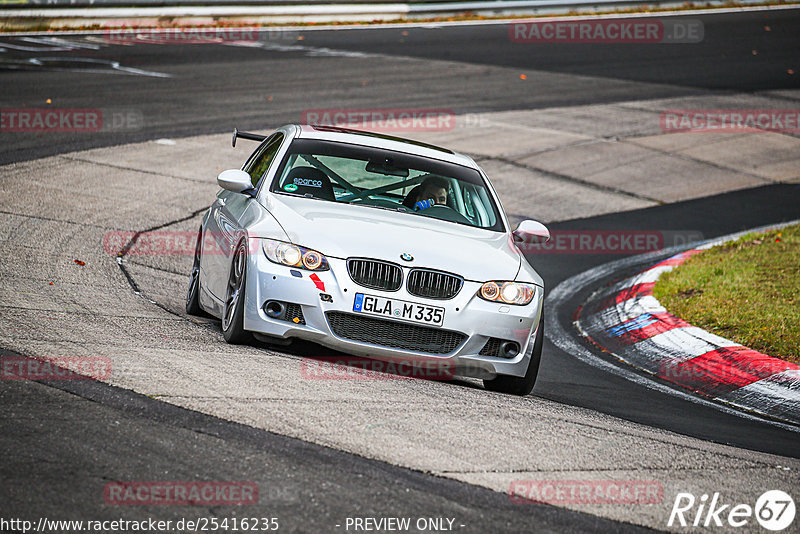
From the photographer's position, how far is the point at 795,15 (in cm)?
3512

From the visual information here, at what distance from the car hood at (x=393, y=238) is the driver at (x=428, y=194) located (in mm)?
419

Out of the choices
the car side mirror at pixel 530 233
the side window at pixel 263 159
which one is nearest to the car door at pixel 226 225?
the side window at pixel 263 159

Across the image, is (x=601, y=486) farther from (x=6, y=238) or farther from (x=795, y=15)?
(x=795, y=15)

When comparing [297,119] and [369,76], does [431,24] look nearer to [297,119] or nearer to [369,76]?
[369,76]

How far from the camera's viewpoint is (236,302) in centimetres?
689

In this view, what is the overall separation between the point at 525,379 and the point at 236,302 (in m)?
1.99

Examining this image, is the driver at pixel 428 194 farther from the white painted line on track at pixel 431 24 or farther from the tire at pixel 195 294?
the white painted line on track at pixel 431 24

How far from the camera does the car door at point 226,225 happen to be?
24.5 ft

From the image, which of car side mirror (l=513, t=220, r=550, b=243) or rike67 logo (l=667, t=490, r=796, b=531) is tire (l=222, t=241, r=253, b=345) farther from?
rike67 logo (l=667, t=490, r=796, b=531)

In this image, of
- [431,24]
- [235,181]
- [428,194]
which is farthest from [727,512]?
[431,24]

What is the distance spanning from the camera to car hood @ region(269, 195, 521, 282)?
675 cm

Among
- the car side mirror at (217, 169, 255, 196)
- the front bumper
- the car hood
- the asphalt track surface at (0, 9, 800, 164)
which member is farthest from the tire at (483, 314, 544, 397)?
the asphalt track surface at (0, 9, 800, 164)

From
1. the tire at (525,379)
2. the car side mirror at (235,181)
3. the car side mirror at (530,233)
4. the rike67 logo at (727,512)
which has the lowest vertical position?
the tire at (525,379)

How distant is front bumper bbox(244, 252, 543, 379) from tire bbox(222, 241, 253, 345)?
0.09m
